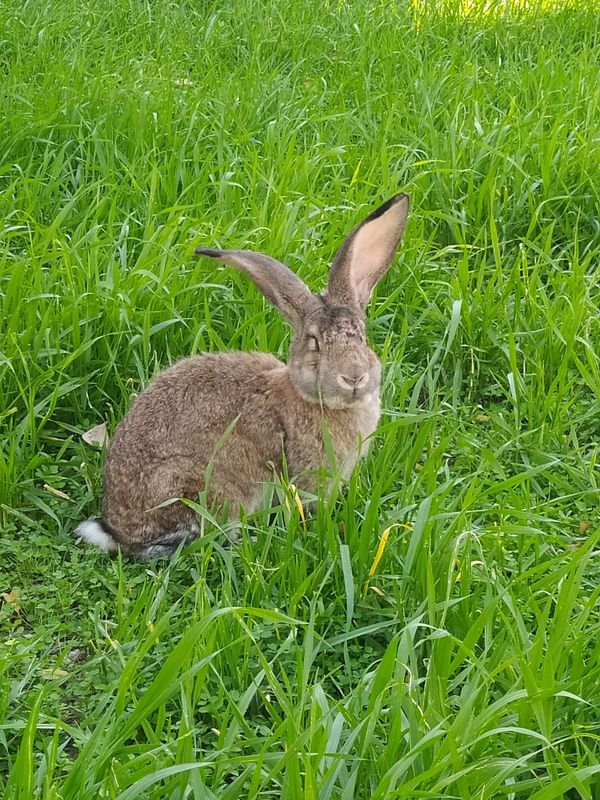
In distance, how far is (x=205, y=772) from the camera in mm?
2342

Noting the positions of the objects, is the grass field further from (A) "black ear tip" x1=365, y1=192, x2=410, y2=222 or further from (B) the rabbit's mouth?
(A) "black ear tip" x1=365, y1=192, x2=410, y2=222

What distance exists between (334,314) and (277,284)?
0.23m

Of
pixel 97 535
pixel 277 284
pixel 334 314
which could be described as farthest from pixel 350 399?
pixel 97 535

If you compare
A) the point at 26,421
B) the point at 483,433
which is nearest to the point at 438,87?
the point at 483,433

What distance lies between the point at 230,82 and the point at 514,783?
454cm

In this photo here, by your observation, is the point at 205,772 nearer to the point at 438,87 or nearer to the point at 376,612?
the point at 376,612

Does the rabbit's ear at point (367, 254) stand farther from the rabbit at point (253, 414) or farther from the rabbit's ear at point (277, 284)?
the rabbit's ear at point (277, 284)

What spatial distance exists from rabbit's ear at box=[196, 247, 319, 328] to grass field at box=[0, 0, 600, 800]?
53cm

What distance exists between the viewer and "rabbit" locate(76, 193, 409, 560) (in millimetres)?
3465

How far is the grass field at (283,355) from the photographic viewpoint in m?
2.39

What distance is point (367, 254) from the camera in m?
3.73

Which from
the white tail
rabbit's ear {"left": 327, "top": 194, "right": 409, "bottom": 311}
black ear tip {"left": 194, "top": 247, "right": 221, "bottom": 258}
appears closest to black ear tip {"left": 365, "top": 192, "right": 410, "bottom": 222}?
rabbit's ear {"left": 327, "top": 194, "right": 409, "bottom": 311}

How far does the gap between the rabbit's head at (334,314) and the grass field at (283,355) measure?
26 centimetres

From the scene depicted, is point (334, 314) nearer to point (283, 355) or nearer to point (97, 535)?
point (283, 355)
